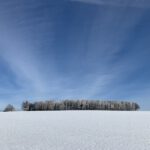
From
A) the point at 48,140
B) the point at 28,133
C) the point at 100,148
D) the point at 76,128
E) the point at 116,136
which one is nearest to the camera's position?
the point at 100,148

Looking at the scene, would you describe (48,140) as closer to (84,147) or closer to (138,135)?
(84,147)

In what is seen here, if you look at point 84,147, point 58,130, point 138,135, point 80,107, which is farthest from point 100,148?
point 80,107

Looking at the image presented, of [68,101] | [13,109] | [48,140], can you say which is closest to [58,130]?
[48,140]

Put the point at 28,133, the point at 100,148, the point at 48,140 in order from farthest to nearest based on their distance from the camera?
the point at 28,133 < the point at 48,140 < the point at 100,148

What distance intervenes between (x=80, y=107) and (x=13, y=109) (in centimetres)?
562

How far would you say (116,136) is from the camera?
8719 mm

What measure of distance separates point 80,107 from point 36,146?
14.1 m

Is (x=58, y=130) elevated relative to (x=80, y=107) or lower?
lower

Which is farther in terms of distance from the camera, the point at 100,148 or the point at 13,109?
the point at 13,109

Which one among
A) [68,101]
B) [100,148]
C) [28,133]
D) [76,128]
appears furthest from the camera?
[68,101]

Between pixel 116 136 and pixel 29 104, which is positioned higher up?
pixel 29 104

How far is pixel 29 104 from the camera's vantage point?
21359 millimetres

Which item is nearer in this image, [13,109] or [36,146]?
[36,146]

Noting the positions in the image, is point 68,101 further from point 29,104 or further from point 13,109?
point 13,109
